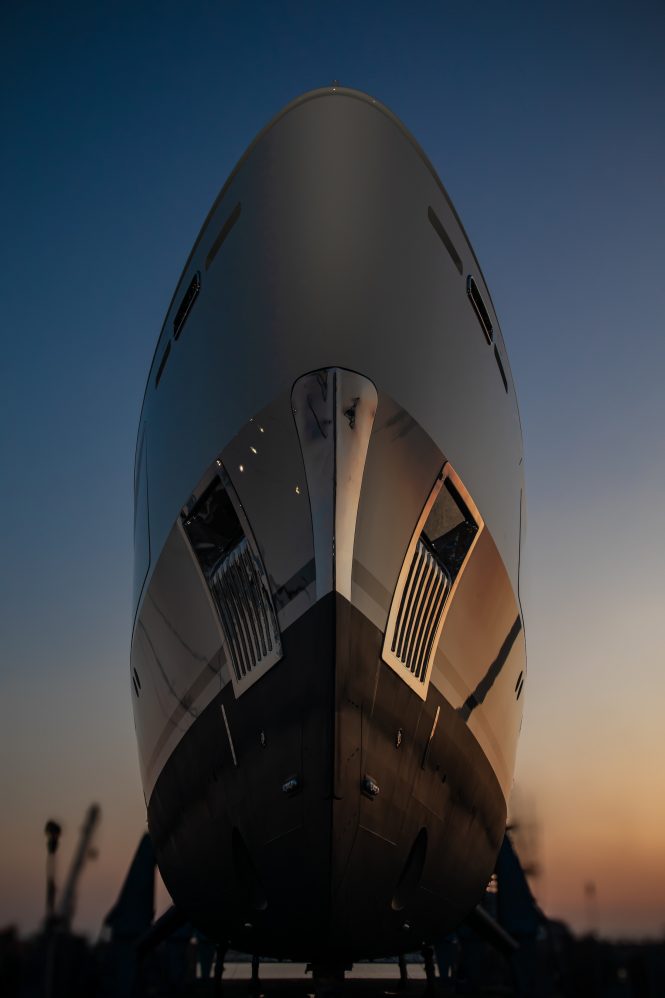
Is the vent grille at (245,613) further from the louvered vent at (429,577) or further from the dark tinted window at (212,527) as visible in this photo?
the louvered vent at (429,577)

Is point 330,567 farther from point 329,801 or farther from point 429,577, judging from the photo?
point 329,801

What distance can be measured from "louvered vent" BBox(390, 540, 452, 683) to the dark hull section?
0.15 m

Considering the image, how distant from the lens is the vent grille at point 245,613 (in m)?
4.07

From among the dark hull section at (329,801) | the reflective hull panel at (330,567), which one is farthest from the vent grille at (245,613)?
the dark hull section at (329,801)

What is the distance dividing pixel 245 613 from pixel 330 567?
0.70 meters

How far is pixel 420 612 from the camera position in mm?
4297

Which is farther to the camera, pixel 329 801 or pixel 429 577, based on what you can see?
pixel 429 577

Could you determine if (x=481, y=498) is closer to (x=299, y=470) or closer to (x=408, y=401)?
(x=408, y=401)

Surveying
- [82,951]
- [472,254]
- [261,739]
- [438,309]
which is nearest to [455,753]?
[261,739]

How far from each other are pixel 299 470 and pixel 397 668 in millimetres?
1257

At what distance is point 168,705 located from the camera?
16.5ft

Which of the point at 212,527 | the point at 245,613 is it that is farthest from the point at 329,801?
the point at 212,527

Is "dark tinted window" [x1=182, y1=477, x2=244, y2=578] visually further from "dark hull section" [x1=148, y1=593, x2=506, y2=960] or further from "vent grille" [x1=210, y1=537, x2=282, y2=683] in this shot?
"dark hull section" [x1=148, y1=593, x2=506, y2=960]

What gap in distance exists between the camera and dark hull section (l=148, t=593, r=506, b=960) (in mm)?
3822
